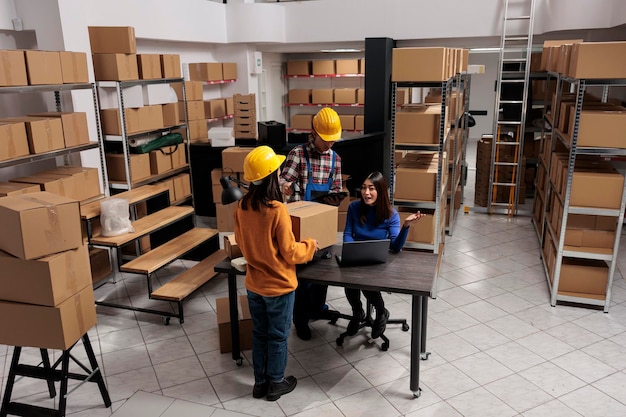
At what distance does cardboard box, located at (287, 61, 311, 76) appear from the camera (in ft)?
37.2

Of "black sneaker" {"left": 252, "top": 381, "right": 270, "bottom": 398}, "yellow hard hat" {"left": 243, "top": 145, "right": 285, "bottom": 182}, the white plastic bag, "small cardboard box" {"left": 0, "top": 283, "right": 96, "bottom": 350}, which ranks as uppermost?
"yellow hard hat" {"left": 243, "top": 145, "right": 285, "bottom": 182}

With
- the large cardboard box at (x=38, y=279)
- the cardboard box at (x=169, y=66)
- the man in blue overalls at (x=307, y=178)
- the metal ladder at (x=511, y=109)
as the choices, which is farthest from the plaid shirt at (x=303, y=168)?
the metal ladder at (x=511, y=109)

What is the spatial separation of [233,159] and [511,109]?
4.35m

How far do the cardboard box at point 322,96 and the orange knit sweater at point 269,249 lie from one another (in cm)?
845

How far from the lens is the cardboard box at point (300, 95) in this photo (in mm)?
11477

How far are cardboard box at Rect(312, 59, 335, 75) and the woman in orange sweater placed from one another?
8313mm

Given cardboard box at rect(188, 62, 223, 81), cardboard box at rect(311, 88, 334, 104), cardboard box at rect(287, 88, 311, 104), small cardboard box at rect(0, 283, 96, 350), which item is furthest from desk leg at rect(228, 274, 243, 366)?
cardboard box at rect(287, 88, 311, 104)

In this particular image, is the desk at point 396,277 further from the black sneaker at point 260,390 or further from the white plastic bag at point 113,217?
the white plastic bag at point 113,217

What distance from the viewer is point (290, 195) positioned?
4.32 m

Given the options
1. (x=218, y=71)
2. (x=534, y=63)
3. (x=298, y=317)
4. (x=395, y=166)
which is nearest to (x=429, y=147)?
(x=395, y=166)

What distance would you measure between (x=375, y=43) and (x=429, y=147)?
3639 mm

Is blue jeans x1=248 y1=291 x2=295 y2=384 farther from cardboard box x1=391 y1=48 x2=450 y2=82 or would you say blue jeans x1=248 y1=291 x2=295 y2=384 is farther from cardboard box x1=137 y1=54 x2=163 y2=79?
cardboard box x1=137 y1=54 x2=163 y2=79

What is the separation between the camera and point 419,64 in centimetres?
438

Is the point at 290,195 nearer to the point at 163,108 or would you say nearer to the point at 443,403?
the point at 443,403
